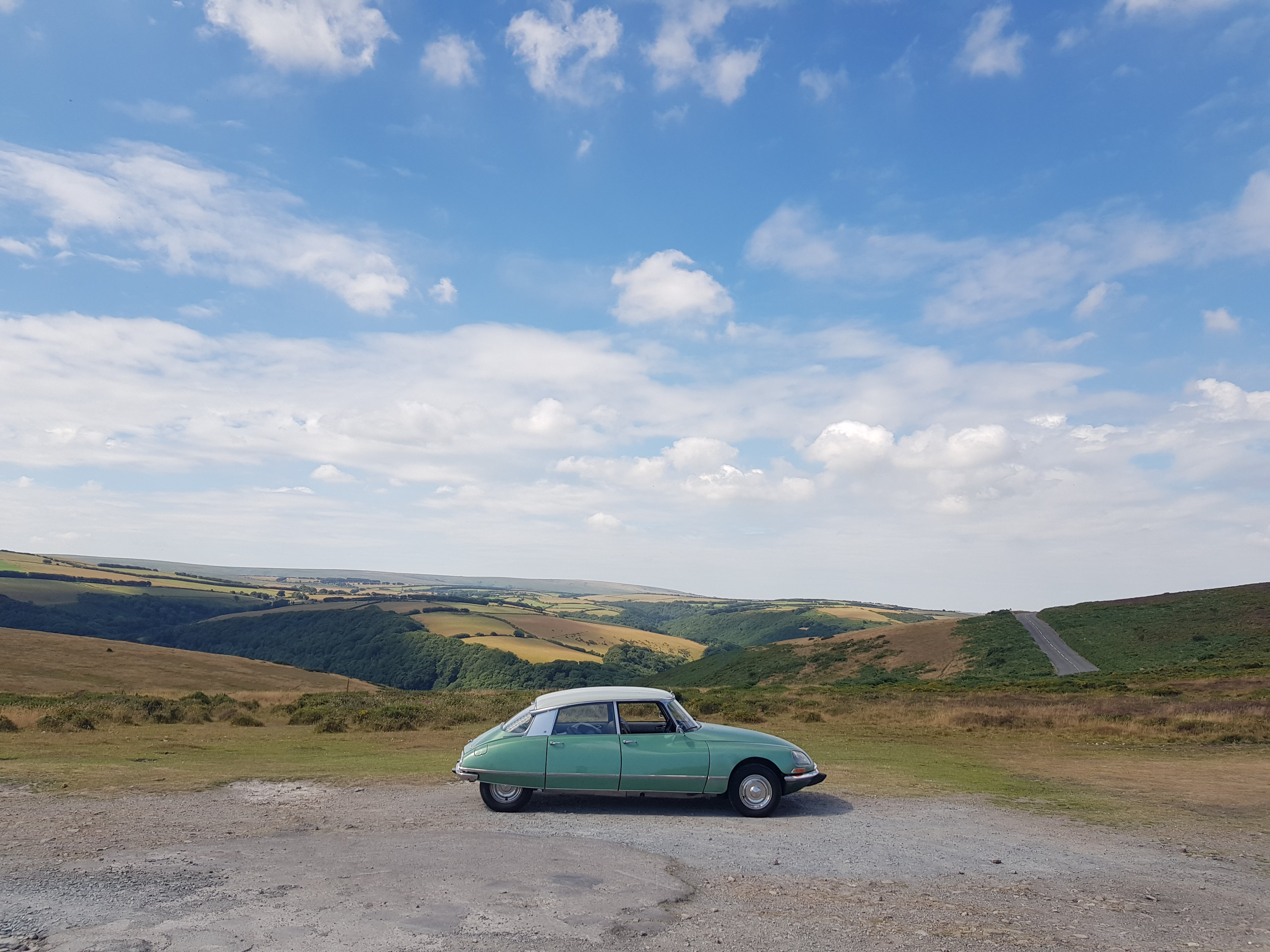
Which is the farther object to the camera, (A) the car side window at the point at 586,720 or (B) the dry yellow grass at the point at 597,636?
(B) the dry yellow grass at the point at 597,636

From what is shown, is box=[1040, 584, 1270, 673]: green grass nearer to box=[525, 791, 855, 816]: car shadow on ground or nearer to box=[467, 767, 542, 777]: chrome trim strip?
box=[525, 791, 855, 816]: car shadow on ground

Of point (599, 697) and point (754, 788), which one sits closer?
point (754, 788)

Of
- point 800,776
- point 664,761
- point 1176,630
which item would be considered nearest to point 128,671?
point 664,761

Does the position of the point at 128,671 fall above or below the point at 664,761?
below

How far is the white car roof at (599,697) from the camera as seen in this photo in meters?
12.7

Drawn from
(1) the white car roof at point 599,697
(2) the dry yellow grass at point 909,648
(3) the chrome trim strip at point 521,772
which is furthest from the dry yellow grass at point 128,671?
(2) the dry yellow grass at point 909,648

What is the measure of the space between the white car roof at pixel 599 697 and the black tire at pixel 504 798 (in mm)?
1390

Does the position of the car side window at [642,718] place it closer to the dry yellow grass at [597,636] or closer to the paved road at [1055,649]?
the paved road at [1055,649]

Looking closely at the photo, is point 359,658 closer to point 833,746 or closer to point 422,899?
point 833,746

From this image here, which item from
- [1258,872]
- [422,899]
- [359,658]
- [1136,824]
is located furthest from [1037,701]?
[359,658]

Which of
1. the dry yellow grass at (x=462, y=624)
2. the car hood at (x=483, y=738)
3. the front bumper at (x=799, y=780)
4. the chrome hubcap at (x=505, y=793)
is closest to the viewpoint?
the front bumper at (x=799, y=780)

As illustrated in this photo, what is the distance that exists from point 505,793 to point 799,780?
5.06 meters

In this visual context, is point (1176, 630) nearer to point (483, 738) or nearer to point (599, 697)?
point (599, 697)

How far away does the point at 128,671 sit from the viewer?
60.5m
